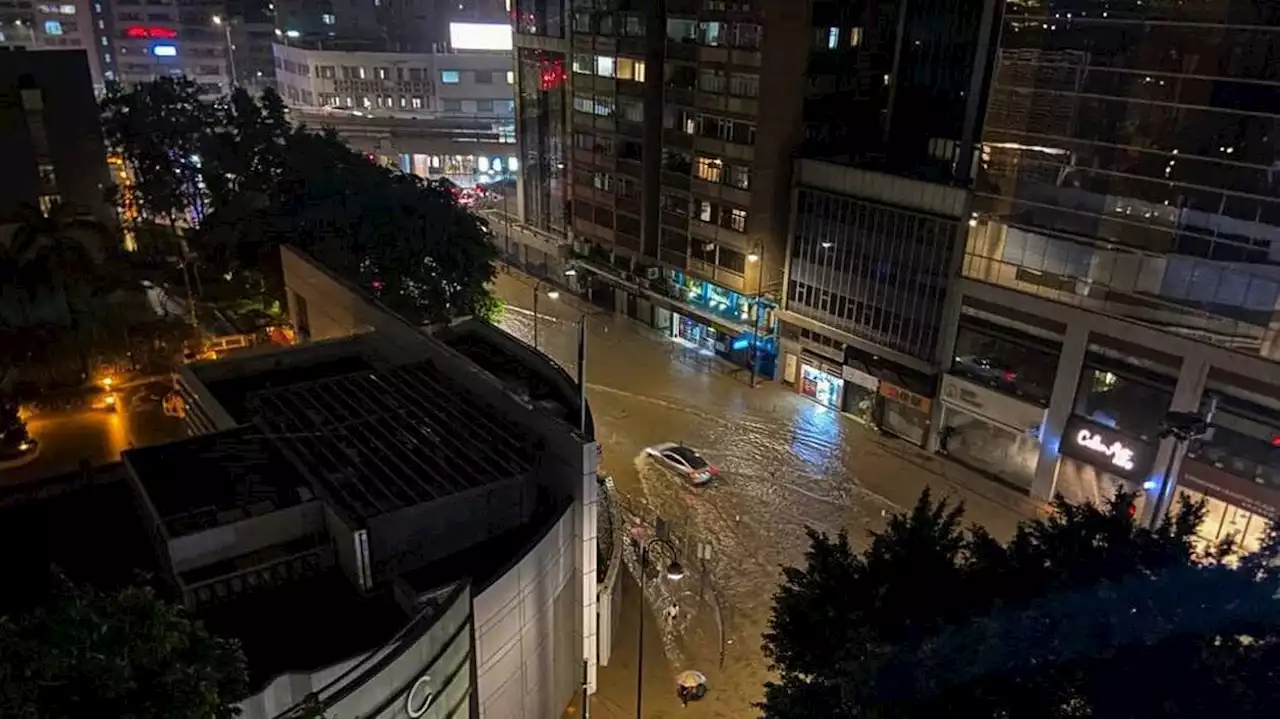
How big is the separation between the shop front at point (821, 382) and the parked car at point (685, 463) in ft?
27.6

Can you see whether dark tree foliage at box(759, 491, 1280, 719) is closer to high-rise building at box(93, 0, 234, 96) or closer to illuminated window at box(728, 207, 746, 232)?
illuminated window at box(728, 207, 746, 232)

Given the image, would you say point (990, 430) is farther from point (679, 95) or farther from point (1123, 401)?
point (679, 95)

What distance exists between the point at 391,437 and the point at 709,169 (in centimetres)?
2605

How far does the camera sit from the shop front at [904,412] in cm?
3569

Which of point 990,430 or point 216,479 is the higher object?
point 216,479

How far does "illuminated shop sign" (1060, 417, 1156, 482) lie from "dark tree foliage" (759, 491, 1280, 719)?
50.7 feet

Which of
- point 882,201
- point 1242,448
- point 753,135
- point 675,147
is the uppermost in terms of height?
point 753,135

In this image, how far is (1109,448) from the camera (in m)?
29.5

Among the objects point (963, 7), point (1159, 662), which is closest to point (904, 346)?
point (963, 7)

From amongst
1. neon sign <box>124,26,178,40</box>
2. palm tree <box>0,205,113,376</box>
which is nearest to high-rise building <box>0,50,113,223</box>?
palm tree <box>0,205,113,376</box>

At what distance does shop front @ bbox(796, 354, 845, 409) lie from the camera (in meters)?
39.3

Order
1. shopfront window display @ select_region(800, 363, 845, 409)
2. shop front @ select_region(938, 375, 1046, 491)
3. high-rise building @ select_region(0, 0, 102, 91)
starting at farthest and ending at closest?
high-rise building @ select_region(0, 0, 102, 91) → shopfront window display @ select_region(800, 363, 845, 409) → shop front @ select_region(938, 375, 1046, 491)

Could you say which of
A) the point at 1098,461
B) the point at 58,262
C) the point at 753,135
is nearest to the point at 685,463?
the point at 1098,461

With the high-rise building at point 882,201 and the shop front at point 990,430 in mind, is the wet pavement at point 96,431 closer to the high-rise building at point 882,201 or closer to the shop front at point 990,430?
the high-rise building at point 882,201
